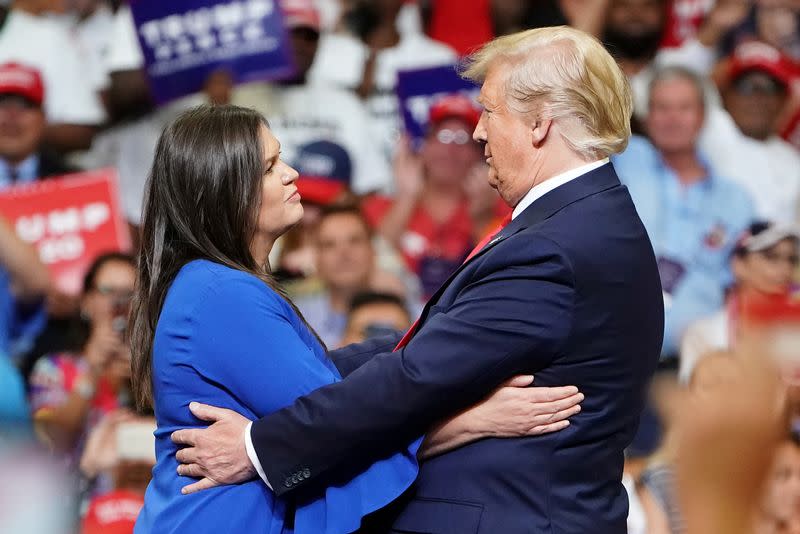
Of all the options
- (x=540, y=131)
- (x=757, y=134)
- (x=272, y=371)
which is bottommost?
(x=757, y=134)

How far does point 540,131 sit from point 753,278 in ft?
8.29

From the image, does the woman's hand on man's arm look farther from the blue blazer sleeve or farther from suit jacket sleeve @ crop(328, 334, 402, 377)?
suit jacket sleeve @ crop(328, 334, 402, 377)

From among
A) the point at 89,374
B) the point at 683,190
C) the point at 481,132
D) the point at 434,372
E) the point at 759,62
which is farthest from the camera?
the point at 759,62

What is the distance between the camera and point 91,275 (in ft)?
14.3

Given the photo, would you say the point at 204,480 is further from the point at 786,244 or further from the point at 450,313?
the point at 786,244

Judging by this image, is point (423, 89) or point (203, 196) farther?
point (423, 89)

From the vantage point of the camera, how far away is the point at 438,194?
5.00m

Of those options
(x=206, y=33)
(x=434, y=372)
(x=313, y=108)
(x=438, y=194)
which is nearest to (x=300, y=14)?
(x=313, y=108)

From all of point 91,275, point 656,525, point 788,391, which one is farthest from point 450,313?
point 91,275

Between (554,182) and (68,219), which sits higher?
(554,182)

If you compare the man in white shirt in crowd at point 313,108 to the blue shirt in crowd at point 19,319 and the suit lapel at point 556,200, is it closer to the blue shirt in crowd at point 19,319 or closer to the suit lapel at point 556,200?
the blue shirt in crowd at point 19,319

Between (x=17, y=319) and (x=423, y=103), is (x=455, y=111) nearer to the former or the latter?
(x=423, y=103)

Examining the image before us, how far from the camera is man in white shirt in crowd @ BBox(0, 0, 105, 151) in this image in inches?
202

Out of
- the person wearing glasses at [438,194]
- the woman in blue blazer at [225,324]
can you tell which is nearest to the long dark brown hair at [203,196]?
the woman in blue blazer at [225,324]
